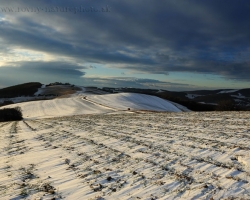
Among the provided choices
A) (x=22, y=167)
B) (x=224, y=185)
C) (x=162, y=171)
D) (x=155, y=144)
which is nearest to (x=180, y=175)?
(x=162, y=171)

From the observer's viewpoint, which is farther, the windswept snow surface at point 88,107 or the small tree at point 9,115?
the windswept snow surface at point 88,107

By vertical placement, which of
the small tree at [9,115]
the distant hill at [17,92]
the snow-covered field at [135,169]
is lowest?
the small tree at [9,115]

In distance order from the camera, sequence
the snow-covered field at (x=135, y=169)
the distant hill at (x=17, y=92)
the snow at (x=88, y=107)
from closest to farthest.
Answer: the snow-covered field at (x=135, y=169) → the snow at (x=88, y=107) → the distant hill at (x=17, y=92)

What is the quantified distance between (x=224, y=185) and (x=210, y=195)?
2.26 feet

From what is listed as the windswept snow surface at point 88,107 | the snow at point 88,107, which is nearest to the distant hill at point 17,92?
the snow at point 88,107

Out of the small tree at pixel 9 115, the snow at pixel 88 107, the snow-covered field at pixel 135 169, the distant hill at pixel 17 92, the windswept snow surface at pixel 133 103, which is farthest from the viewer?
the distant hill at pixel 17 92

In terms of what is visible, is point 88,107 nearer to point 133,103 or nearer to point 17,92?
point 133,103

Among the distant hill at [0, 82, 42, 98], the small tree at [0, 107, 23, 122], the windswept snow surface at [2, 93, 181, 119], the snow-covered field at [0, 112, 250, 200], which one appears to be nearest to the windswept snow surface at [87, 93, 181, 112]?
the windswept snow surface at [2, 93, 181, 119]

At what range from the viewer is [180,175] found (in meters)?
7.13

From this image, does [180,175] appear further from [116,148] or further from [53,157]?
[53,157]

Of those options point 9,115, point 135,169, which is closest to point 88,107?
point 9,115

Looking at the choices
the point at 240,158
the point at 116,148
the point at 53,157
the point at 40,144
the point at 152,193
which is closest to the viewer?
the point at 152,193

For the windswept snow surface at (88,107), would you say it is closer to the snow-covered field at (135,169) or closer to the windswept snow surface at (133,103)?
the windswept snow surface at (133,103)

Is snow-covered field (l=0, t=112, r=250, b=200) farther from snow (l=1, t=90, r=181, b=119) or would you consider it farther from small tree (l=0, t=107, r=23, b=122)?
snow (l=1, t=90, r=181, b=119)
